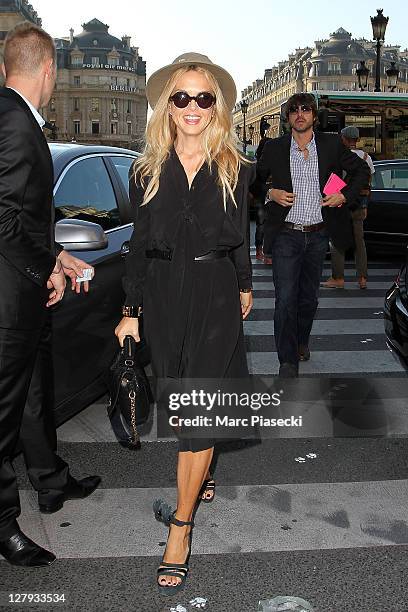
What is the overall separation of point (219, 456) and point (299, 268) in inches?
69.1

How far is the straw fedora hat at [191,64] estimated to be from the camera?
314 cm

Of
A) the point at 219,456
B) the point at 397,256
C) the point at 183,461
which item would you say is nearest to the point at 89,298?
the point at 219,456

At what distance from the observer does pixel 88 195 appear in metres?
4.63

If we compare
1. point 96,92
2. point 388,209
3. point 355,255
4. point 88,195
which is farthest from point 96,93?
point 88,195

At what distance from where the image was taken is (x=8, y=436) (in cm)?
314

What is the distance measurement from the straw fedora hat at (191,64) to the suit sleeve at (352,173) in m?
2.46

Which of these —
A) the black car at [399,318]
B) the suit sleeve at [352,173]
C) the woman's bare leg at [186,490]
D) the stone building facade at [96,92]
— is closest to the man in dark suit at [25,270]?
the woman's bare leg at [186,490]

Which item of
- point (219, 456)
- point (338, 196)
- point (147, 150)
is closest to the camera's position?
point (147, 150)

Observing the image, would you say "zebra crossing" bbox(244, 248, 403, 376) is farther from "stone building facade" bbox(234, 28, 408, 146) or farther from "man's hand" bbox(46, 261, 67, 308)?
"stone building facade" bbox(234, 28, 408, 146)

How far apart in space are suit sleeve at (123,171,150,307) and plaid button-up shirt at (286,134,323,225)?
2.56 metres

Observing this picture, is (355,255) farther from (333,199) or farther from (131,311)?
(131,311)

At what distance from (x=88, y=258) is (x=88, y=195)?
55 cm

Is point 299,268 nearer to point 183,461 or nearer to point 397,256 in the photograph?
point 183,461

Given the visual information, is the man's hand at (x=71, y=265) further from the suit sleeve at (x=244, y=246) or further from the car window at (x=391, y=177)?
the car window at (x=391, y=177)
